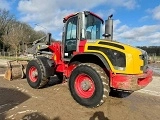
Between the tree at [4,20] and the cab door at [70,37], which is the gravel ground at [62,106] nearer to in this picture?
the cab door at [70,37]

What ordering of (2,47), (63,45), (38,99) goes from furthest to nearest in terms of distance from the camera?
(2,47)
(63,45)
(38,99)

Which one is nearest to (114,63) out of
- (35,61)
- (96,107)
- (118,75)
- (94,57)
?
(118,75)

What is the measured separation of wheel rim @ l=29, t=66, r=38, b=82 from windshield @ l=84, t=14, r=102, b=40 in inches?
101

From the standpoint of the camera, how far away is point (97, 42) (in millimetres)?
6867

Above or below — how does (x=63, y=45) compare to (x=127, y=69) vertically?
above

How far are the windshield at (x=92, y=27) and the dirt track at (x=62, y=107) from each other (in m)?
2.20

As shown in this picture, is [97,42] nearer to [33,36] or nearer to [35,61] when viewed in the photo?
[35,61]

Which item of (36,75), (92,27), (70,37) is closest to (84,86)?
(70,37)

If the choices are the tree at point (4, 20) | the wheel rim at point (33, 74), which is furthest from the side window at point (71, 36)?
the tree at point (4, 20)

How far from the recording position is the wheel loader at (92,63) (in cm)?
624

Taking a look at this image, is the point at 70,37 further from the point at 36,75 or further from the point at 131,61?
the point at 131,61

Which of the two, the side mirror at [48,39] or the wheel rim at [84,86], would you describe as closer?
the wheel rim at [84,86]

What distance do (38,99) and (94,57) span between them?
2.22 metres

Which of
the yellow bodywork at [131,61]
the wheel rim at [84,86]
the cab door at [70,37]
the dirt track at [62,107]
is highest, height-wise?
the cab door at [70,37]
